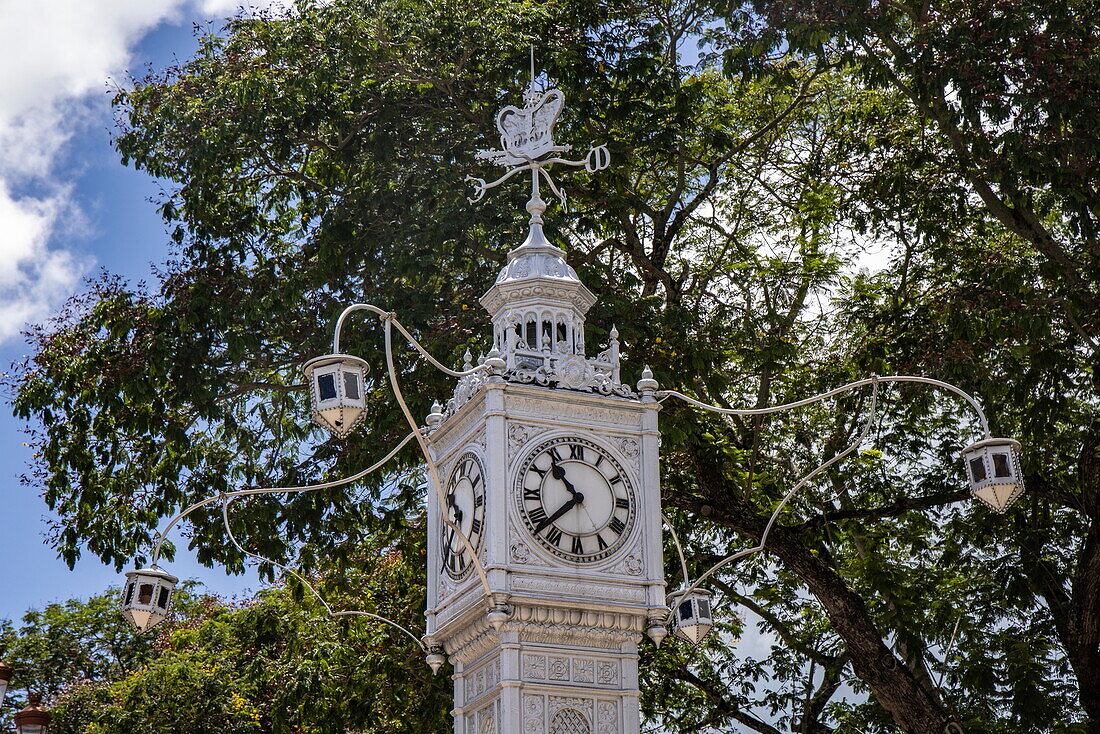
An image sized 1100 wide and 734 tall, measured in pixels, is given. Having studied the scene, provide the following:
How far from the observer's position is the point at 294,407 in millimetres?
18219

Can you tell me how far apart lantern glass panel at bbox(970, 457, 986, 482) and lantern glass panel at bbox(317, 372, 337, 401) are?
431 centimetres

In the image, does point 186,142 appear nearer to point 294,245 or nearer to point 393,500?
point 294,245

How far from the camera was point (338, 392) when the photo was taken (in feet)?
27.8

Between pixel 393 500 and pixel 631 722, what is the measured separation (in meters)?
10.5

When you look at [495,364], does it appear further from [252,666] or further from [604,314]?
[252,666]

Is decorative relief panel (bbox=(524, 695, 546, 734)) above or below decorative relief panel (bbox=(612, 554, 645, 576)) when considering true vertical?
below

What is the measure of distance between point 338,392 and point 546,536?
148 centimetres

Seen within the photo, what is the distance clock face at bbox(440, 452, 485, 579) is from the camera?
28.5 ft

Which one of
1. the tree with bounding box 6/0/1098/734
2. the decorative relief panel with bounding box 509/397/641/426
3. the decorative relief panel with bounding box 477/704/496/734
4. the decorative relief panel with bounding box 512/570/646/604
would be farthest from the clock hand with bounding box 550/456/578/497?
the tree with bounding box 6/0/1098/734

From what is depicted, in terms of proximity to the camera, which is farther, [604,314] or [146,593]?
[604,314]

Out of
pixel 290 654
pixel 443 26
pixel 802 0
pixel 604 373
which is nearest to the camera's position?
pixel 604 373

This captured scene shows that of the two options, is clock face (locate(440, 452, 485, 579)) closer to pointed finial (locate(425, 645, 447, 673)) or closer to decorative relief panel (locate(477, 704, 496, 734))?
pointed finial (locate(425, 645, 447, 673))

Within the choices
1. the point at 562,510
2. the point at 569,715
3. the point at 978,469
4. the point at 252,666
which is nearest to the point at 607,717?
the point at 569,715

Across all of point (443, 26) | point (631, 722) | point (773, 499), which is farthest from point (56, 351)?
point (631, 722)
